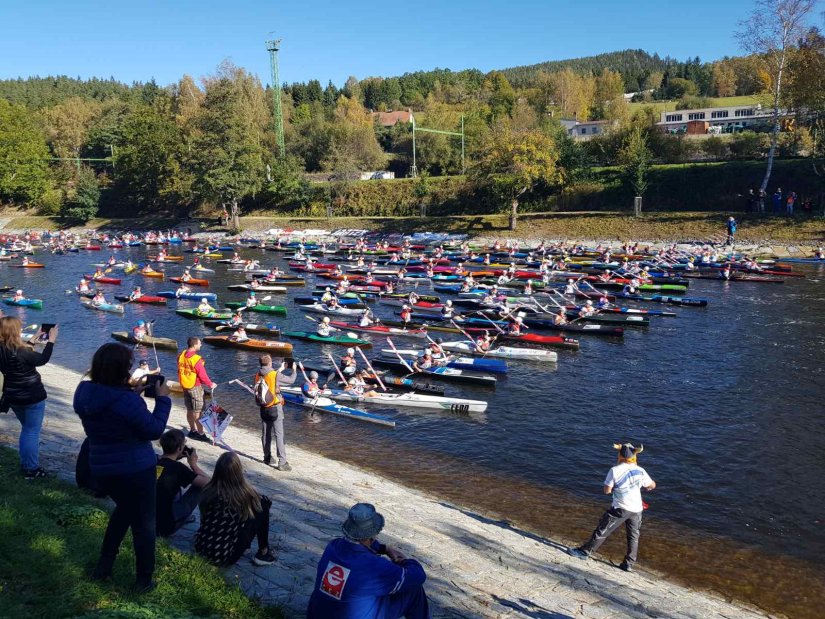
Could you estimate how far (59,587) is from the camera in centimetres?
693

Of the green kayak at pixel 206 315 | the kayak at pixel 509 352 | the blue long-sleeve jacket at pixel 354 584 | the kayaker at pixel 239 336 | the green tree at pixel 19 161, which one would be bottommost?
the kayak at pixel 509 352

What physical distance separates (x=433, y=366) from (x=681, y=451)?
34.2 feet

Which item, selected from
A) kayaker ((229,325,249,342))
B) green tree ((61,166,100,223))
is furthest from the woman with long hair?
green tree ((61,166,100,223))

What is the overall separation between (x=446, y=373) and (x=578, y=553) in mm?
14125

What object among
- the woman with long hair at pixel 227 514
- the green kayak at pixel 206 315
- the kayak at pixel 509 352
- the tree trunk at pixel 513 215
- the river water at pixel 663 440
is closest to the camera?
the woman with long hair at pixel 227 514

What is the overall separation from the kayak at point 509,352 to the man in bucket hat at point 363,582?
2362 centimetres

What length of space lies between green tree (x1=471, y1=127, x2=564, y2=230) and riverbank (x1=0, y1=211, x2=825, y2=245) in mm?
3605

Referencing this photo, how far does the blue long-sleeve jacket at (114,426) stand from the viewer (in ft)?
20.6

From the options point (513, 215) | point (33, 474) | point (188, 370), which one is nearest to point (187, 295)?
point (188, 370)

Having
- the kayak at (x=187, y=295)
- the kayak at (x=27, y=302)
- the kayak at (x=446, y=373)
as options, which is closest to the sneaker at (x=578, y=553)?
the kayak at (x=446, y=373)

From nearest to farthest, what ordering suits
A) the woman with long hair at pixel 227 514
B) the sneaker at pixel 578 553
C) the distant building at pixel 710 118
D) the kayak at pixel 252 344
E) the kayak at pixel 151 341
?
the woman with long hair at pixel 227 514, the sneaker at pixel 578 553, the kayak at pixel 252 344, the kayak at pixel 151 341, the distant building at pixel 710 118

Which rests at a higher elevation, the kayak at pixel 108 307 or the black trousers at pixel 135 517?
the black trousers at pixel 135 517

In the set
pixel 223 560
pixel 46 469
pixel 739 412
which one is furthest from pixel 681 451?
pixel 46 469

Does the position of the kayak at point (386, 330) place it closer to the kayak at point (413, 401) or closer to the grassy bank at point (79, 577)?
the kayak at point (413, 401)
